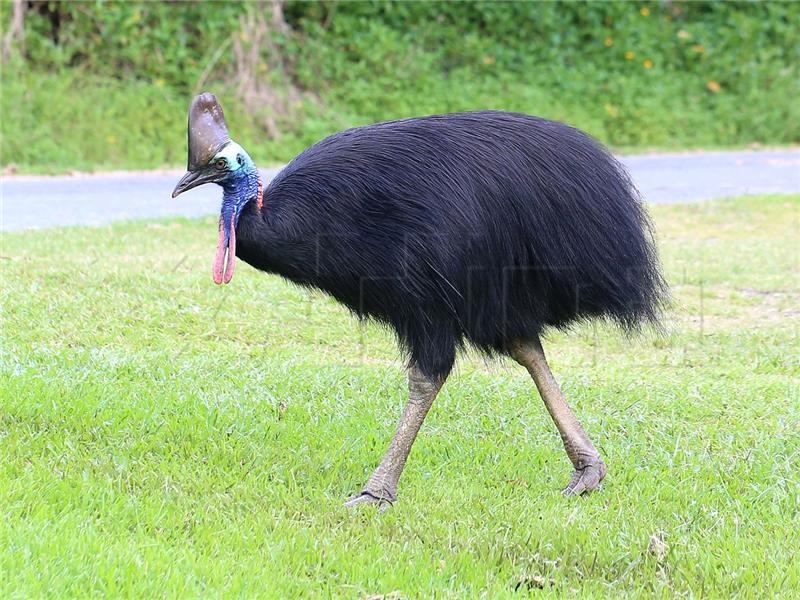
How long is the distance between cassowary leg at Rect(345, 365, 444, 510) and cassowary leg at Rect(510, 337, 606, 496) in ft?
1.26

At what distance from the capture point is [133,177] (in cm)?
1176

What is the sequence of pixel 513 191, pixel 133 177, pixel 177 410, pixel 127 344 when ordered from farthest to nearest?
1. pixel 133 177
2. pixel 127 344
3. pixel 177 410
4. pixel 513 191

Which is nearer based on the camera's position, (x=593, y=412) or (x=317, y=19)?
(x=593, y=412)

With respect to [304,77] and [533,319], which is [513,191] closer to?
[533,319]

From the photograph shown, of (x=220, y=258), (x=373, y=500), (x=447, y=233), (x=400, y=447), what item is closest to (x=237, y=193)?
(x=220, y=258)

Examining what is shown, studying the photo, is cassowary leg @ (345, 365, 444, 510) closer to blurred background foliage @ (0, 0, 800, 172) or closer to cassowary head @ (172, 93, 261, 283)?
cassowary head @ (172, 93, 261, 283)

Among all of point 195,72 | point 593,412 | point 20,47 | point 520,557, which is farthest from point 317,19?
point 520,557

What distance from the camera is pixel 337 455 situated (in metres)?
4.43

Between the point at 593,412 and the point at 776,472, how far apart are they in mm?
870

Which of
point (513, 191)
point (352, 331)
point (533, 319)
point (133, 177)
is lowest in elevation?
point (133, 177)

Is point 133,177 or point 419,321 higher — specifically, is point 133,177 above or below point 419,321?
below

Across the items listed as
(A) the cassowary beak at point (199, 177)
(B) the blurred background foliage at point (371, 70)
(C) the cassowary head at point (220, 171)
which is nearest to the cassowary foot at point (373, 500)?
(C) the cassowary head at point (220, 171)

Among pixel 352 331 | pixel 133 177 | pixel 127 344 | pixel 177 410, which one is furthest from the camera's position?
pixel 133 177

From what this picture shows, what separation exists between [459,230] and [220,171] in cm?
80
